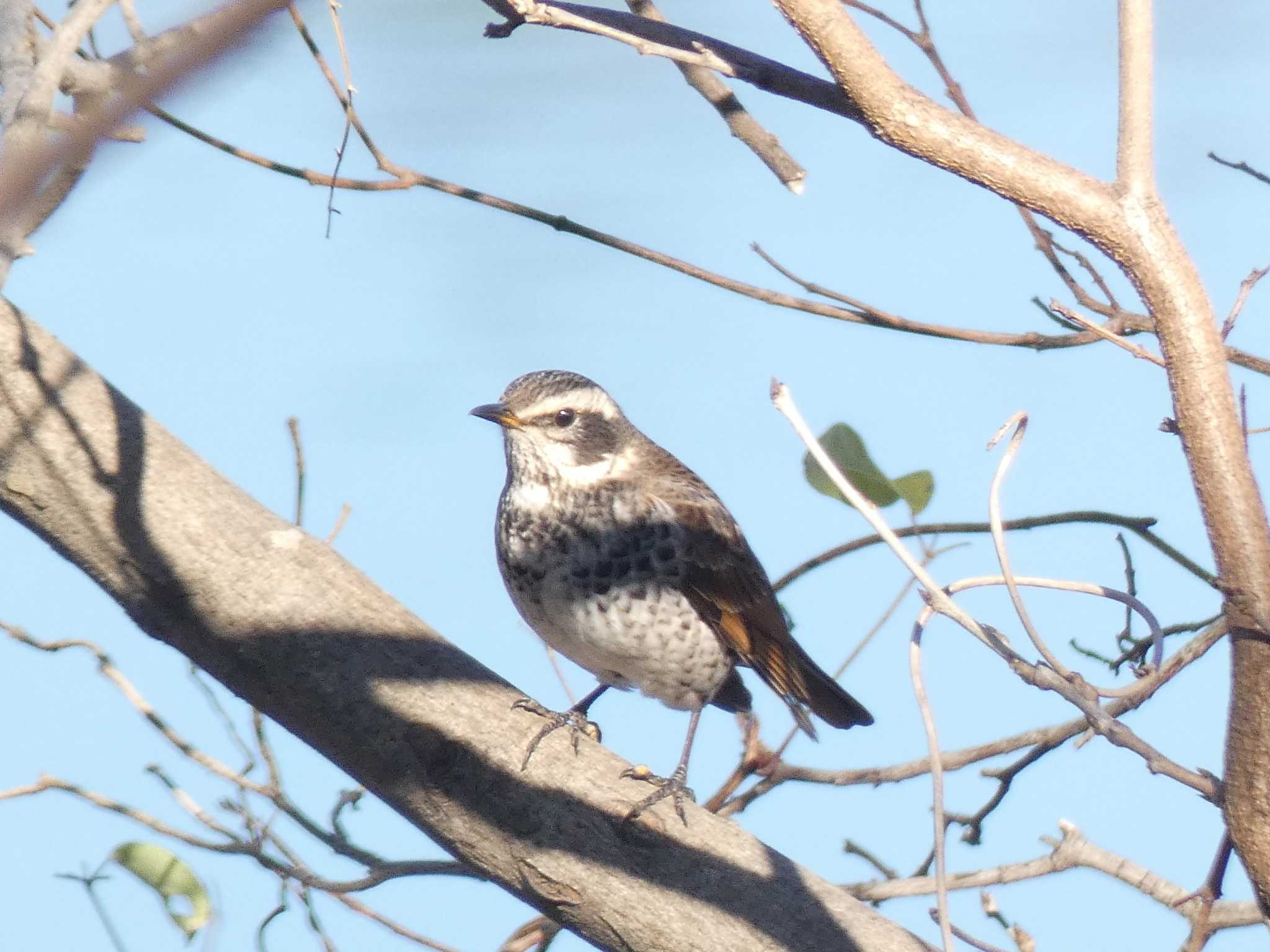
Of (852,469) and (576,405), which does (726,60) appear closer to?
(852,469)

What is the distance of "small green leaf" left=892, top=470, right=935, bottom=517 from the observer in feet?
10.6

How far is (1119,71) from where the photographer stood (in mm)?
1782

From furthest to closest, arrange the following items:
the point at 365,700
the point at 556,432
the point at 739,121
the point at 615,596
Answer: the point at 556,432
the point at 615,596
the point at 739,121
the point at 365,700

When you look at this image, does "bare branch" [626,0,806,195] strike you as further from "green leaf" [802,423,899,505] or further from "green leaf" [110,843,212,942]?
"green leaf" [110,843,212,942]

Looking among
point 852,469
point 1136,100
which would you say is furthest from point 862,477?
point 1136,100

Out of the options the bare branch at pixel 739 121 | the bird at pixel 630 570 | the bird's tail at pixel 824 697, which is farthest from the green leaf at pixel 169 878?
the bare branch at pixel 739 121

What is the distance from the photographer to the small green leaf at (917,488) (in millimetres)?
3217

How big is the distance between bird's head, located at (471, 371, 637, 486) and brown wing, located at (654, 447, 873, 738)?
0.61 ft

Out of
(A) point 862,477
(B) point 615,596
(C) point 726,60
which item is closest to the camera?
(C) point 726,60

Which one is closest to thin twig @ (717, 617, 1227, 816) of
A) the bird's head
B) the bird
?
→ the bird

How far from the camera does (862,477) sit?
3152 millimetres

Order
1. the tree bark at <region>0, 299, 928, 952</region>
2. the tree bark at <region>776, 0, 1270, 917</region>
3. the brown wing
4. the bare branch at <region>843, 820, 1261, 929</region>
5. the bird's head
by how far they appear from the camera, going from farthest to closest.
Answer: the bird's head → the brown wing → the bare branch at <region>843, 820, 1261, 929</region> → the tree bark at <region>0, 299, 928, 952</region> → the tree bark at <region>776, 0, 1270, 917</region>

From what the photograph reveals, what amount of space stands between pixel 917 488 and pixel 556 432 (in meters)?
1.12

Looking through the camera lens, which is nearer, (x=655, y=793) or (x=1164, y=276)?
(x=1164, y=276)
